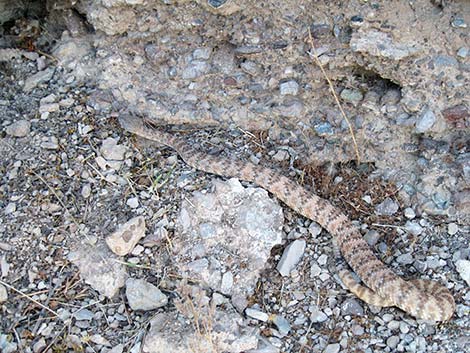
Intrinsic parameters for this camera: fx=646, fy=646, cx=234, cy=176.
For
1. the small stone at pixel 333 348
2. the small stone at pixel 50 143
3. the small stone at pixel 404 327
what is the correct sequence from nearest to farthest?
1. the small stone at pixel 333 348
2. the small stone at pixel 404 327
3. the small stone at pixel 50 143

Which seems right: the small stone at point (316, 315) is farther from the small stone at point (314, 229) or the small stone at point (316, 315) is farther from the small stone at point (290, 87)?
the small stone at point (290, 87)

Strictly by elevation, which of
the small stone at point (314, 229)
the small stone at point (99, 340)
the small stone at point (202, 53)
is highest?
the small stone at point (202, 53)

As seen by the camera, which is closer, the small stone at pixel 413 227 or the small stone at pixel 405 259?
the small stone at pixel 405 259

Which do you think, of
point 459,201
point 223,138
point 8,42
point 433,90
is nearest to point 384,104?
point 433,90

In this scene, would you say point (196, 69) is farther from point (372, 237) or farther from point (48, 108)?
point (372, 237)

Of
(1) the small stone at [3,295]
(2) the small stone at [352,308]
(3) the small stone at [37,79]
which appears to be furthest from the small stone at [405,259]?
(3) the small stone at [37,79]

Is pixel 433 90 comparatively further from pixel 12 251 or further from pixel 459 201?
pixel 12 251

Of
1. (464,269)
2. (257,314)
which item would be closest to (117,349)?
(257,314)

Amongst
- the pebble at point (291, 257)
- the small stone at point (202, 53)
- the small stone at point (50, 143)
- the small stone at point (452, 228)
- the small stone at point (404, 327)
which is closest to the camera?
the small stone at point (404, 327)
